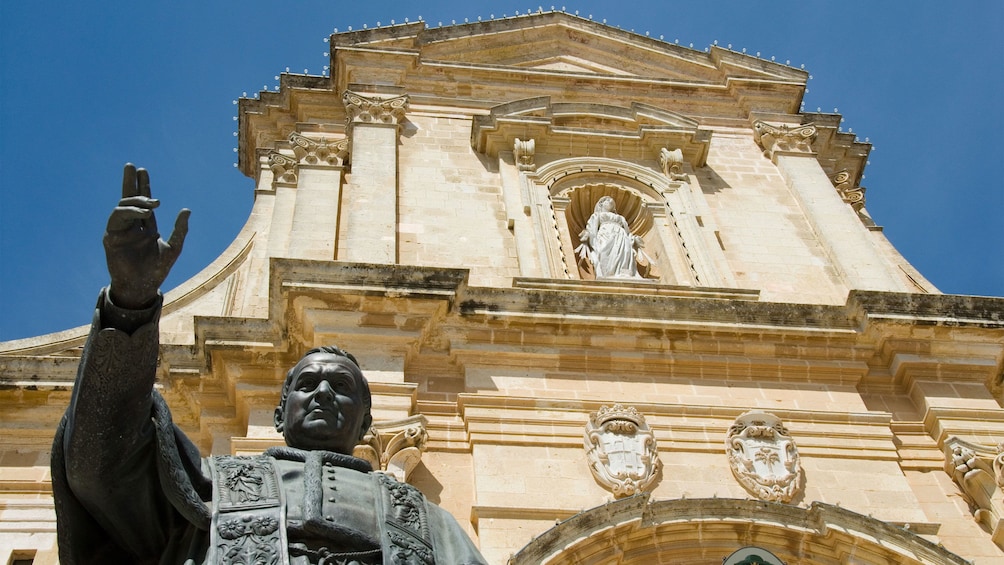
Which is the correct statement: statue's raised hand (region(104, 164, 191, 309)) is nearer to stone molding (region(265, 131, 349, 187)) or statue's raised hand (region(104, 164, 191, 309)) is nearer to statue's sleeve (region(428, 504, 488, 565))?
statue's sleeve (region(428, 504, 488, 565))

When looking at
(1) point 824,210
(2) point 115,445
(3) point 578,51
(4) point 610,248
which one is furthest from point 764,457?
(3) point 578,51

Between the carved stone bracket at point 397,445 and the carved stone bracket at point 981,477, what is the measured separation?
3.89m

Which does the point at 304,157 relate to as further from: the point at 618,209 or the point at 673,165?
the point at 673,165

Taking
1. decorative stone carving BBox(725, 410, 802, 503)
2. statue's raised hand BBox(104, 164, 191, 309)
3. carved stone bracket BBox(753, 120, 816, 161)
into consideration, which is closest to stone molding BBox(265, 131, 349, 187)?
carved stone bracket BBox(753, 120, 816, 161)

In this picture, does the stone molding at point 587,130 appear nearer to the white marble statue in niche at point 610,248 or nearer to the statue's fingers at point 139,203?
the white marble statue in niche at point 610,248

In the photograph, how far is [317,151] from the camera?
41.1 ft

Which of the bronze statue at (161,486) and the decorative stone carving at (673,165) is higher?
the decorative stone carving at (673,165)

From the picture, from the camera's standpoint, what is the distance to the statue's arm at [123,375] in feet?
11.6

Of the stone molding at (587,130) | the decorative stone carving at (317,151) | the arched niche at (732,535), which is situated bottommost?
the arched niche at (732,535)

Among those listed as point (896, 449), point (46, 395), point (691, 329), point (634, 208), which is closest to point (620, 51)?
point (634, 208)

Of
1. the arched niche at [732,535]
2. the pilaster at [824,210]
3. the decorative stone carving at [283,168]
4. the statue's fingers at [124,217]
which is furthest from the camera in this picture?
the decorative stone carving at [283,168]

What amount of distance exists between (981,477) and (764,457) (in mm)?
1570

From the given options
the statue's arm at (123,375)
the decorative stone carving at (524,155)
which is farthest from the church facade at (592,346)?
the statue's arm at (123,375)

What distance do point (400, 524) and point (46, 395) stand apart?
6074 millimetres
